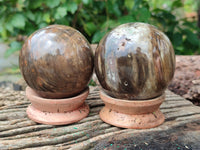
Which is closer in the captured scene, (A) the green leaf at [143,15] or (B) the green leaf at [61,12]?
(B) the green leaf at [61,12]

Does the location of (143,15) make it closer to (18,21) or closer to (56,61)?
(18,21)

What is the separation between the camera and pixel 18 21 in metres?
2.90

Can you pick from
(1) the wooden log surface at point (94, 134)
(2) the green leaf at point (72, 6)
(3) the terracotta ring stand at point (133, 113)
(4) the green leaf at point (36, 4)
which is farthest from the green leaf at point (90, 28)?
(3) the terracotta ring stand at point (133, 113)

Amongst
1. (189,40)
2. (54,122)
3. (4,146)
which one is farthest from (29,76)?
(189,40)

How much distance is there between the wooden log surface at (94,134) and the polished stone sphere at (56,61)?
25 centimetres

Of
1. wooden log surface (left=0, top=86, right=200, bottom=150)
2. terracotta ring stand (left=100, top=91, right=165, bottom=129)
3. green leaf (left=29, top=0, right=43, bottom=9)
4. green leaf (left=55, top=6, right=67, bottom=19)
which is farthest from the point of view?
green leaf (left=29, top=0, right=43, bottom=9)

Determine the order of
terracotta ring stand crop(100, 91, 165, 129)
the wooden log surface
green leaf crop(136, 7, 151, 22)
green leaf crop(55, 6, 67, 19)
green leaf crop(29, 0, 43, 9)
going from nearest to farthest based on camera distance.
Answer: the wooden log surface
terracotta ring stand crop(100, 91, 165, 129)
green leaf crop(55, 6, 67, 19)
green leaf crop(136, 7, 151, 22)
green leaf crop(29, 0, 43, 9)

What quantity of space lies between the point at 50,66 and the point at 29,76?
0.60ft

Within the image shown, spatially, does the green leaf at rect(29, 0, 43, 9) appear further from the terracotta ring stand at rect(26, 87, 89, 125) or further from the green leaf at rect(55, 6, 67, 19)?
the terracotta ring stand at rect(26, 87, 89, 125)

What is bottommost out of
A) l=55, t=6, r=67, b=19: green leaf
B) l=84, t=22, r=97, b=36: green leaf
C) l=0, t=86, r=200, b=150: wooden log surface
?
l=0, t=86, r=200, b=150: wooden log surface

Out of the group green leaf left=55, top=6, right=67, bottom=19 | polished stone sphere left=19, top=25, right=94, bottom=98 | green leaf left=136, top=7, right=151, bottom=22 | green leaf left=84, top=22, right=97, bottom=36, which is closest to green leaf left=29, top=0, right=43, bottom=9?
green leaf left=55, top=6, right=67, bottom=19

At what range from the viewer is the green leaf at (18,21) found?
9.45 ft

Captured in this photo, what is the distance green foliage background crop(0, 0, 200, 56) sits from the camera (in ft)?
9.48

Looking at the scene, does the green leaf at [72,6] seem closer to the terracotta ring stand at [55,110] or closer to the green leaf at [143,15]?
the green leaf at [143,15]
